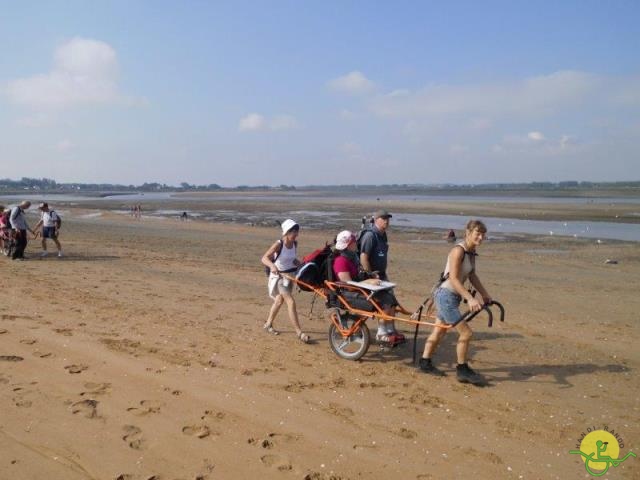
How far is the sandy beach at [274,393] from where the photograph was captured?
370 centimetres

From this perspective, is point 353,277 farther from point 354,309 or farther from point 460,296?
point 460,296

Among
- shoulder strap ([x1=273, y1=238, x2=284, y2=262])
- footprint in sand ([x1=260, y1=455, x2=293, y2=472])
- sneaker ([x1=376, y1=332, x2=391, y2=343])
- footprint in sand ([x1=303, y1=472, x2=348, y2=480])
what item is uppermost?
shoulder strap ([x1=273, y1=238, x2=284, y2=262])

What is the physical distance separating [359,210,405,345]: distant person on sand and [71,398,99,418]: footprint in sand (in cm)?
325

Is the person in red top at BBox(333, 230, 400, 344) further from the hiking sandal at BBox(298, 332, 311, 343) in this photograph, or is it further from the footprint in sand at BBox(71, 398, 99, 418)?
the footprint in sand at BBox(71, 398, 99, 418)

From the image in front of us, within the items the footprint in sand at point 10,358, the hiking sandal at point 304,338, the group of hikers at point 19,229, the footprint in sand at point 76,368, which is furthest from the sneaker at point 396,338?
the group of hikers at point 19,229

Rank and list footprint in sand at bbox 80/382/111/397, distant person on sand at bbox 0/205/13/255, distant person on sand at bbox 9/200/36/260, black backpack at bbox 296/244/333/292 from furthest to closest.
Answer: distant person on sand at bbox 0/205/13/255
distant person on sand at bbox 9/200/36/260
black backpack at bbox 296/244/333/292
footprint in sand at bbox 80/382/111/397

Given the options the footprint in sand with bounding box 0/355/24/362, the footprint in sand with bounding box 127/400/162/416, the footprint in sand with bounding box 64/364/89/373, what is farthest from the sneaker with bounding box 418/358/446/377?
the footprint in sand with bounding box 0/355/24/362

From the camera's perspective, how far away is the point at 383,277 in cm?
659

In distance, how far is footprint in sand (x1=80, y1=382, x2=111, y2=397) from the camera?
15.4 ft

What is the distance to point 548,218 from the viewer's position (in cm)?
3709

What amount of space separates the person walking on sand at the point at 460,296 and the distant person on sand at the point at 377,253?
2.67ft

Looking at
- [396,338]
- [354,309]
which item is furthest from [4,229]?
[396,338]

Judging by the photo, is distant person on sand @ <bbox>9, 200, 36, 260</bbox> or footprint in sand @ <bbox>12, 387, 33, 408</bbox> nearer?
footprint in sand @ <bbox>12, 387, 33, 408</bbox>

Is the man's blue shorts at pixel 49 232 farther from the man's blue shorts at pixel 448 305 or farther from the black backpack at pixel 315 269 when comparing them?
the man's blue shorts at pixel 448 305
